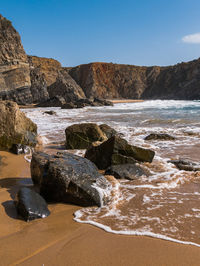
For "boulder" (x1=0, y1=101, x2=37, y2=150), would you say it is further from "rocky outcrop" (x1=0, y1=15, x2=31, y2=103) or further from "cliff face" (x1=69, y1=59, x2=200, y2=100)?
"cliff face" (x1=69, y1=59, x2=200, y2=100)

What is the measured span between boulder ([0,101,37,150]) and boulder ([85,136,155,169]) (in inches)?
81.0

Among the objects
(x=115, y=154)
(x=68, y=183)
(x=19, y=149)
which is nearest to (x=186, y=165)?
(x=115, y=154)

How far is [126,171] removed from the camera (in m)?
4.12

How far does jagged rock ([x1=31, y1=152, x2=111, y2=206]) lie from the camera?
2945 millimetres

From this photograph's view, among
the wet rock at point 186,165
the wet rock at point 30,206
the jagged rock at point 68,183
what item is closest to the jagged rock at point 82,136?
the wet rock at point 186,165

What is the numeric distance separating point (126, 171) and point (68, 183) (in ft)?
4.77

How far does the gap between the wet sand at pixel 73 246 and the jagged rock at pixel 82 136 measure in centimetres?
385

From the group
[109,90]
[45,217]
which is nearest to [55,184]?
[45,217]

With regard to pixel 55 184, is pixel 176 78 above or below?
above

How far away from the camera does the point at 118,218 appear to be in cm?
259

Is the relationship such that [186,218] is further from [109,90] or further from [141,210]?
[109,90]

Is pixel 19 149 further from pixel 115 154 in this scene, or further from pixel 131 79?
pixel 131 79

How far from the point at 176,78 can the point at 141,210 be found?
73359mm

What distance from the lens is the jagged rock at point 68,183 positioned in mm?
2945
